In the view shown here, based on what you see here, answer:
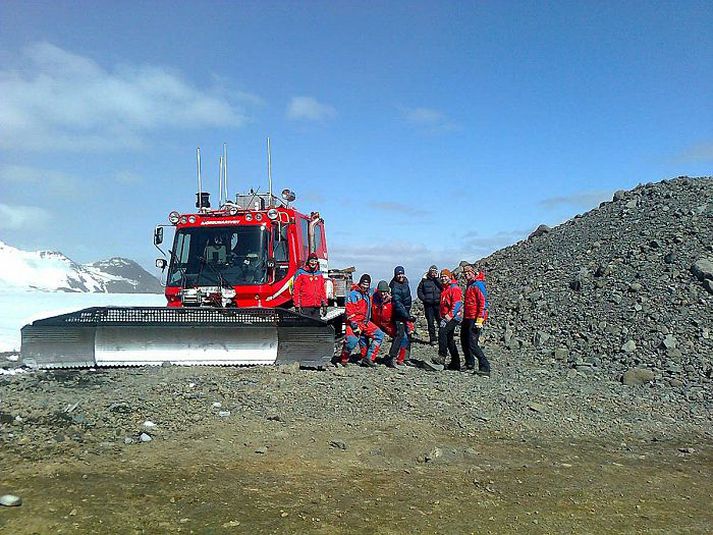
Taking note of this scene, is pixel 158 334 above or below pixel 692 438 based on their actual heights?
above

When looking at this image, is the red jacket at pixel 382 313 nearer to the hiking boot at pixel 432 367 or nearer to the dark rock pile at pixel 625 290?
the hiking boot at pixel 432 367

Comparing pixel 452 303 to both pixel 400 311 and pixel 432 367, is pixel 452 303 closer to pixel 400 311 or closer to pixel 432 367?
pixel 400 311

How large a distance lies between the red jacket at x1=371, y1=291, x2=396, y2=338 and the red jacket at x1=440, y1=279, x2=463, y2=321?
1.01m

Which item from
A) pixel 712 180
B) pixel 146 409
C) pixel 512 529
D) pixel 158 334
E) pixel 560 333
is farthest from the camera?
pixel 712 180

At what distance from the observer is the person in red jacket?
10.9 m

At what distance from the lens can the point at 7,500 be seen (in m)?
4.51

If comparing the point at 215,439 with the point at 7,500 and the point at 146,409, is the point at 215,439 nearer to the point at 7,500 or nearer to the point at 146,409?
the point at 146,409

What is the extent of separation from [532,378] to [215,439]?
6111 millimetres

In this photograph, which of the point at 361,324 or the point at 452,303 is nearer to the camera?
the point at 361,324

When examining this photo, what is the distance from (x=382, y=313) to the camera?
11.7m

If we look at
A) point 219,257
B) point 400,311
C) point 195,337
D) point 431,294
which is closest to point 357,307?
point 400,311

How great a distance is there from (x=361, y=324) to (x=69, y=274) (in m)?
57.9

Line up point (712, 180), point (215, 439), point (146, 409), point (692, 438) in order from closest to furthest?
point (215, 439) → point (146, 409) → point (692, 438) → point (712, 180)

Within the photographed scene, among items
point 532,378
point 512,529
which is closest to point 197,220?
point 532,378
